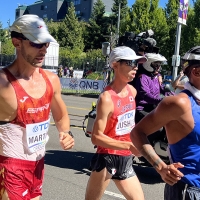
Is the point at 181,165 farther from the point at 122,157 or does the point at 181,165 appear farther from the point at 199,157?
the point at 122,157

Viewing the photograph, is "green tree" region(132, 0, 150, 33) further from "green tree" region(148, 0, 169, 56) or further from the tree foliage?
the tree foliage

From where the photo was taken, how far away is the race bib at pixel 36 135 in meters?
2.83

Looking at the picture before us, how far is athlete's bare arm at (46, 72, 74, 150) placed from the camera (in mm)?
3057

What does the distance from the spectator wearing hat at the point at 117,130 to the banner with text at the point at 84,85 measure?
63.0 ft

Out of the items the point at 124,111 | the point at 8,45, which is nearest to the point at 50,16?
the point at 8,45

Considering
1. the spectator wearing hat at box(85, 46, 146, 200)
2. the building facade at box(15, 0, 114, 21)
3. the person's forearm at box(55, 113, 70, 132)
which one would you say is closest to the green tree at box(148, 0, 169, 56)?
the spectator wearing hat at box(85, 46, 146, 200)

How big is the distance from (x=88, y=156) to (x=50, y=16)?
99514 mm

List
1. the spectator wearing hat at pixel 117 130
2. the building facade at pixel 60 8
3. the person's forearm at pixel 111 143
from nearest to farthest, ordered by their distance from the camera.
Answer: the person's forearm at pixel 111 143 < the spectator wearing hat at pixel 117 130 < the building facade at pixel 60 8

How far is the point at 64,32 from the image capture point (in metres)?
68.4

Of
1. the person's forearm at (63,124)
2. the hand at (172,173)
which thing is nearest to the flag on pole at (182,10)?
the person's forearm at (63,124)

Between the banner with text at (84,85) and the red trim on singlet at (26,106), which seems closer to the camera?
the red trim on singlet at (26,106)

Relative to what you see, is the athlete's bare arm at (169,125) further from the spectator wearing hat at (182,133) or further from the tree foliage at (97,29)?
the tree foliage at (97,29)

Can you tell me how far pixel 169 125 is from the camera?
7.88 ft

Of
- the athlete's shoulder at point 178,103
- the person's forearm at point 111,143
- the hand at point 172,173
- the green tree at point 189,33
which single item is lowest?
the person's forearm at point 111,143
